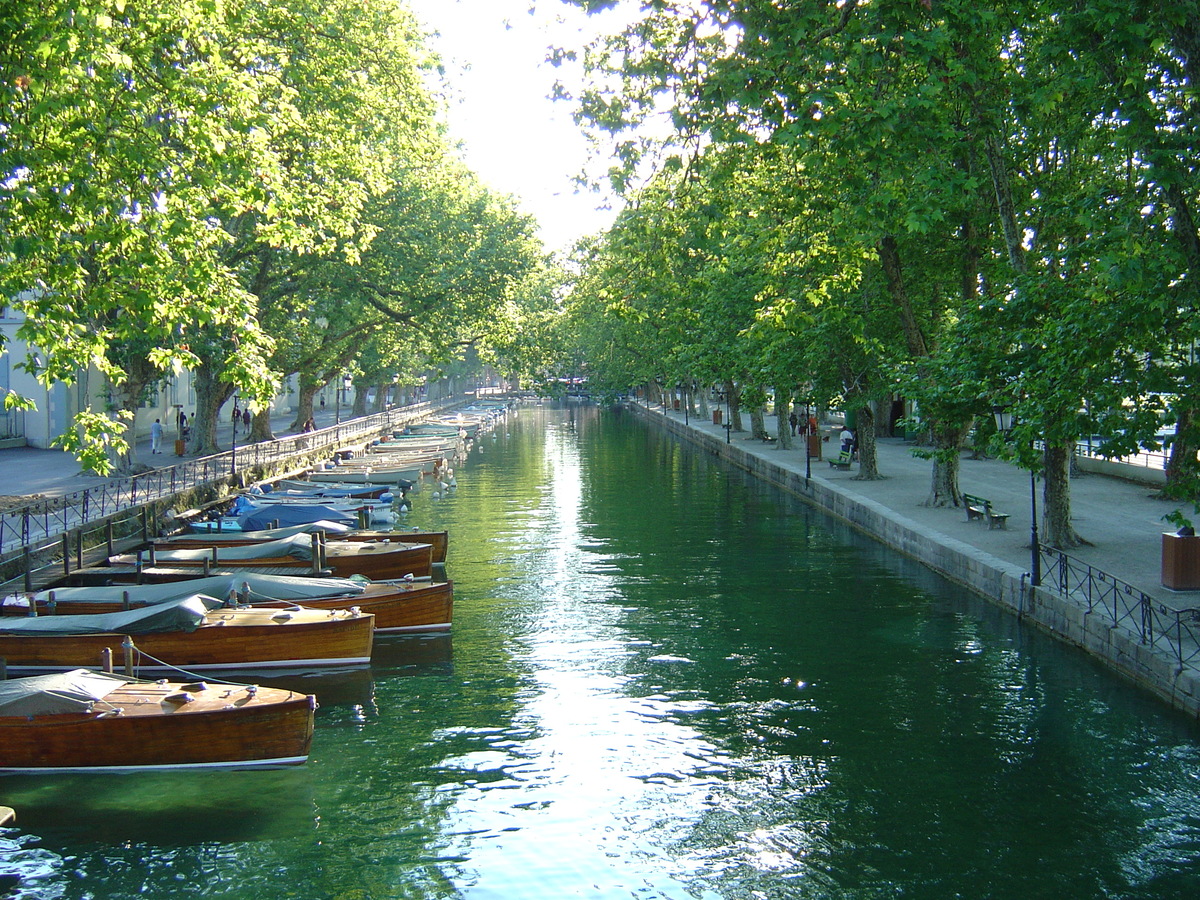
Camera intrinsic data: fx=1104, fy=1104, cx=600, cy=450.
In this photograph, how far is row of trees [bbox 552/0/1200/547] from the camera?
1402 cm

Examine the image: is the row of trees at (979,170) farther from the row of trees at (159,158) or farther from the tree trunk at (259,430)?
the tree trunk at (259,430)

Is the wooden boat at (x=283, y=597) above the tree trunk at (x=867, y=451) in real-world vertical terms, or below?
below

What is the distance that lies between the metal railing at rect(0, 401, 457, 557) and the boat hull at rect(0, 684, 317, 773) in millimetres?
9754

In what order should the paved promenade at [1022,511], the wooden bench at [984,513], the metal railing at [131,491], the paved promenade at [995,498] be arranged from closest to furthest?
the paved promenade at [1022,511]
the paved promenade at [995,498]
the metal railing at [131,491]
the wooden bench at [984,513]

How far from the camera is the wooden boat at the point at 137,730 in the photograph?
527 inches

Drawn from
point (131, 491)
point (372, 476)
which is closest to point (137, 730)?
point (131, 491)

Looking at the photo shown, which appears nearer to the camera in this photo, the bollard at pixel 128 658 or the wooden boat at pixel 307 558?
the bollard at pixel 128 658

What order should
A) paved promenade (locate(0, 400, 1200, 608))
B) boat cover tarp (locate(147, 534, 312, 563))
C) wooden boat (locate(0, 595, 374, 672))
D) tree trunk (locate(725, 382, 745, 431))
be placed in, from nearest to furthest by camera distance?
wooden boat (locate(0, 595, 374, 672)) < paved promenade (locate(0, 400, 1200, 608)) < boat cover tarp (locate(147, 534, 312, 563)) < tree trunk (locate(725, 382, 745, 431))

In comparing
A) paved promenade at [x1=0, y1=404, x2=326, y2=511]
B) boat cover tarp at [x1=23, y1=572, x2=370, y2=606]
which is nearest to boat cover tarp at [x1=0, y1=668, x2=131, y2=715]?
boat cover tarp at [x1=23, y1=572, x2=370, y2=606]

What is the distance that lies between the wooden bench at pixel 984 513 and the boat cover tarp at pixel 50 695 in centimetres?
1945

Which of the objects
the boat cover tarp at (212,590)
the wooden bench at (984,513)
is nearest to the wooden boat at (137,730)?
the boat cover tarp at (212,590)

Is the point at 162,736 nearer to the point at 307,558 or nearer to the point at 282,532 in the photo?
the point at 307,558

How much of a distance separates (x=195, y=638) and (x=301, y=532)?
7792 mm

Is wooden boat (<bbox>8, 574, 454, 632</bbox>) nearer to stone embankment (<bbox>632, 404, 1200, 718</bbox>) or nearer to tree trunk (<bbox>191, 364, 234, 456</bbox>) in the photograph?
stone embankment (<bbox>632, 404, 1200, 718</bbox>)
